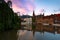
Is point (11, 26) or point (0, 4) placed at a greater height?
point (0, 4)

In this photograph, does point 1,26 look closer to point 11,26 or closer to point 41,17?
point 11,26

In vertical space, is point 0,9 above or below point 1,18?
above

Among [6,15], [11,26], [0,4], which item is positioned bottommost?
[11,26]

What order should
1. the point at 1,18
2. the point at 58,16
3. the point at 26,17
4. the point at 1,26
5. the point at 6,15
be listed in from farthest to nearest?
the point at 26,17 → the point at 58,16 → the point at 6,15 → the point at 1,18 → the point at 1,26

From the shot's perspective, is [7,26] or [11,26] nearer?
[7,26]

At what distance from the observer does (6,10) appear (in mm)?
34062

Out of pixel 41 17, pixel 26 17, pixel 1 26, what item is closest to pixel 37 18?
pixel 41 17

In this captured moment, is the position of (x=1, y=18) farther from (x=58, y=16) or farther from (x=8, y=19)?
(x=58, y=16)

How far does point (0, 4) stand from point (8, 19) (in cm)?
393

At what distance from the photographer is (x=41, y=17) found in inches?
3969

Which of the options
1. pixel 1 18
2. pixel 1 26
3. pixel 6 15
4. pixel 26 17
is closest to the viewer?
pixel 1 26

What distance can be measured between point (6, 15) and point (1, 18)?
2673mm

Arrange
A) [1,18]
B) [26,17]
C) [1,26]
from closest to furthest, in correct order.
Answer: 1. [1,26]
2. [1,18]
3. [26,17]

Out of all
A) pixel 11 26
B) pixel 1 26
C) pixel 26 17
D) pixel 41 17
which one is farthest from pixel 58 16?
pixel 1 26
